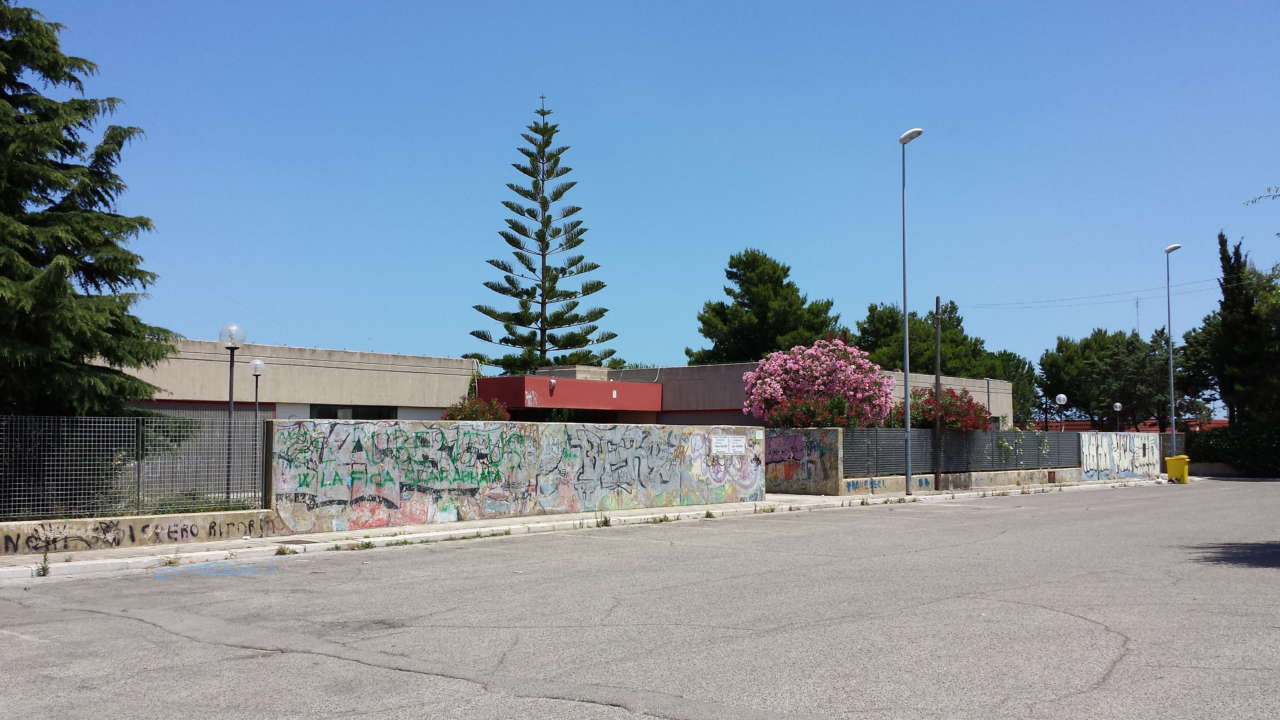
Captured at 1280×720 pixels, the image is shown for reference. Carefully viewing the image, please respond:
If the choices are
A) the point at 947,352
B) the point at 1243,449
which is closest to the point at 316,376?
the point at 1243,449

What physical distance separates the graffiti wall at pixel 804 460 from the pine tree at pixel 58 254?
18462 millimetres

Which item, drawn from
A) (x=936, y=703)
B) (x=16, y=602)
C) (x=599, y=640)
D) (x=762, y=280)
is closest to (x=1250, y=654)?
(x=936, y=703)

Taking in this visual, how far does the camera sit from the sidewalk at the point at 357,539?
1366 centimetres

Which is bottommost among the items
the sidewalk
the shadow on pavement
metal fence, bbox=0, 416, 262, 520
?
the sidewalk

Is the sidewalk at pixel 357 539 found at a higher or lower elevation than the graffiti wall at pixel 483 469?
lower

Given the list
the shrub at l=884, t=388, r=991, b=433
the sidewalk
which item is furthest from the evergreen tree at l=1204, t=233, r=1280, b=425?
the sidewalk

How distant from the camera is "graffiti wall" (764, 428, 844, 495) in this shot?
30078 millimetres

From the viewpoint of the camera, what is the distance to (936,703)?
6133mm

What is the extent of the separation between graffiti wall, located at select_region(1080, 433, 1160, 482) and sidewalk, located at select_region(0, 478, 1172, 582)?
20.4 m

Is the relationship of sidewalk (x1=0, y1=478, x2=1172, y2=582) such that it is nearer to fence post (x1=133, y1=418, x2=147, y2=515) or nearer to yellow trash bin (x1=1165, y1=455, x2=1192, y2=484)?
fence post (x1=133, y1=418, x2=147, y2=515)

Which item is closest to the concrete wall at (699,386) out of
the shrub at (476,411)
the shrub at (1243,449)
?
the shrub at (476,411)

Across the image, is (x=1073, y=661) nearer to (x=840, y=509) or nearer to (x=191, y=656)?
(x=191, y=656)

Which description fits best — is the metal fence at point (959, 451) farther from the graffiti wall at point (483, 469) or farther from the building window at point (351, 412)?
the building window at point (351, 412)

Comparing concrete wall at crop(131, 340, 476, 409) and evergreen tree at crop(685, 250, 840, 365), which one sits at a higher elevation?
evergreen tree at crop(685, 250, 840, 365)
